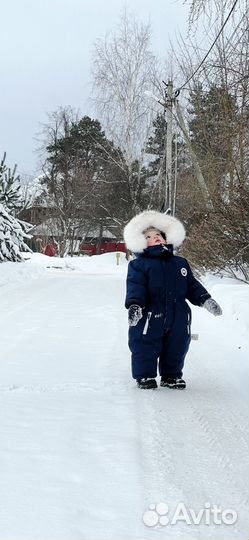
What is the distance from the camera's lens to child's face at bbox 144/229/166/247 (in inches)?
189

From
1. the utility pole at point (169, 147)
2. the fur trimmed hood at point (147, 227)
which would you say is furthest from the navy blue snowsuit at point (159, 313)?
the utility pole at point (169, 147)

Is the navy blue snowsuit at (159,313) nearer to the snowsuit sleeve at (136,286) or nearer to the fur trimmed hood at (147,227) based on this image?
the snowsuit sleeve at (136,286)

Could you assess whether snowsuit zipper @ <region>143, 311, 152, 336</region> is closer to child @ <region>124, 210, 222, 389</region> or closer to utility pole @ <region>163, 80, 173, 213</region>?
child @ <region>124, 210, 222, 389</region>

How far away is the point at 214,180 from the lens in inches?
521

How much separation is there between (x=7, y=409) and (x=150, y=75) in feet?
91.1

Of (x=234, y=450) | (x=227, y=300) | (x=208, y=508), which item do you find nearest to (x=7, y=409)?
(x=234, y=450)

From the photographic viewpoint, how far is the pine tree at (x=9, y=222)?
18.1 metres

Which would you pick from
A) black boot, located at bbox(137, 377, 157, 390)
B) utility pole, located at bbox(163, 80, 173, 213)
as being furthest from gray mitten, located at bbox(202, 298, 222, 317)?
utility pole, located at bbox(163, 80, 173, 213)

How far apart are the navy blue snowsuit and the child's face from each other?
0.09 metres

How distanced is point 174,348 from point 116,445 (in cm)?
153

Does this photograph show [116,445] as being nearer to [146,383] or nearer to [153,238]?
[146,383]

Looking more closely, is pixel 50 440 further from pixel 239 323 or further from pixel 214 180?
pixel 214 180

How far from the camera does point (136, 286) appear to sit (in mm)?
→ 4512

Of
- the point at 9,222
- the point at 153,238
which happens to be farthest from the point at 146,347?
the point at 9,222
